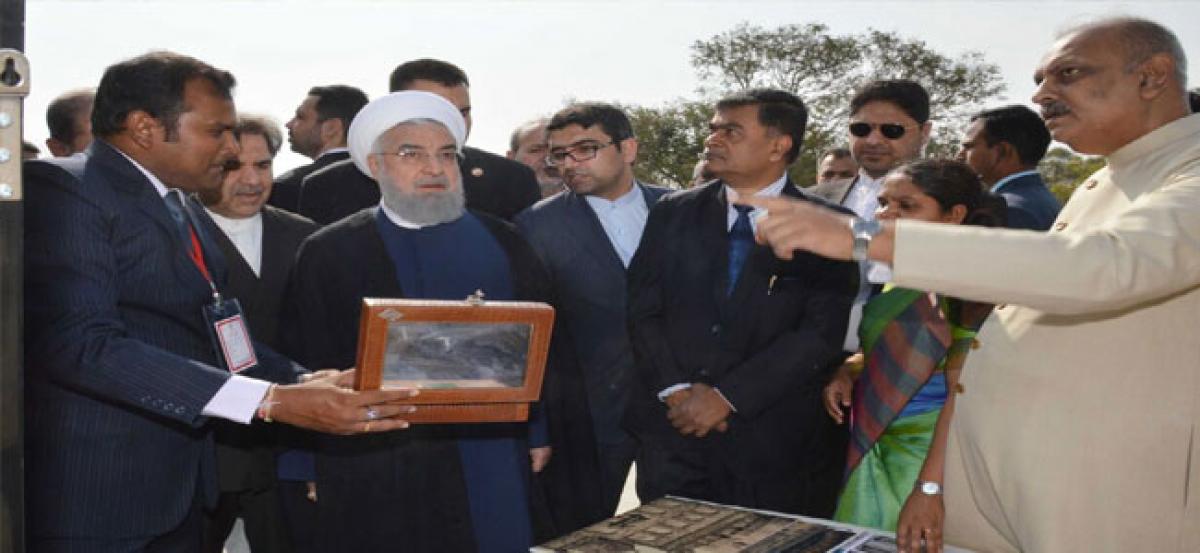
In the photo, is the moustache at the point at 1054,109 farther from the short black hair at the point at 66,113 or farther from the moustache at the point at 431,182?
the short black hair at the point at 66,113

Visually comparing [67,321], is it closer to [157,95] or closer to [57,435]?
[57,435]

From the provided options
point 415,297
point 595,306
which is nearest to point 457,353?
point 415,297

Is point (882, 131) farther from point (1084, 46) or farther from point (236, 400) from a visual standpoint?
point (236, 400)

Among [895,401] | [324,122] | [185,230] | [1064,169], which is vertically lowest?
[895,401]

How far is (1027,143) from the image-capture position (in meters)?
5.20

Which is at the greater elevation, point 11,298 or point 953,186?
point 953,186

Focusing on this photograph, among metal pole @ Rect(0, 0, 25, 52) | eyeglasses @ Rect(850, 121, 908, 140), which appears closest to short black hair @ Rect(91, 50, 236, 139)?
metal pole @ Rect(0, 0, 25, 52)

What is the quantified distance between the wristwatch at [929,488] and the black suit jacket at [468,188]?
2.89 metres

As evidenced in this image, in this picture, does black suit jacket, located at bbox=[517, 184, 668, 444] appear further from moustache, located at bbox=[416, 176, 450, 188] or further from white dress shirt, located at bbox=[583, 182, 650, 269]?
moustache, located at bbox=[416, 176, 450, 188]

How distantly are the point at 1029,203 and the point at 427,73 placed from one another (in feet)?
11.2

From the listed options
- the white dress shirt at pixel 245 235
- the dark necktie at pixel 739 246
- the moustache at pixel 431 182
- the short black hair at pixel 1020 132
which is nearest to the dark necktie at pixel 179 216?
the moustache at pixel 431 182

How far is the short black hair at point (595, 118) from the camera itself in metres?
5.15

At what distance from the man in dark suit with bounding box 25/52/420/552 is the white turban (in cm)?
94

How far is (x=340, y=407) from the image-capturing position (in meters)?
2.61
